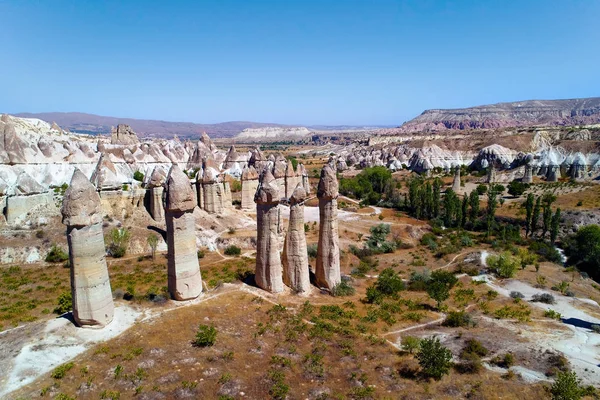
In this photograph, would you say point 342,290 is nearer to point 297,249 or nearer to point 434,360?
point 297,249

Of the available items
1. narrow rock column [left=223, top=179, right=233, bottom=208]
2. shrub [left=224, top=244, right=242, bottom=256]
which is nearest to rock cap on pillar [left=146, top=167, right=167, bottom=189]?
narrow rock column [left=223, top=179, right=233, bottom=208]

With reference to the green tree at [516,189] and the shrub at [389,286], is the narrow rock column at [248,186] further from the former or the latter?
the green tree at [516,189]

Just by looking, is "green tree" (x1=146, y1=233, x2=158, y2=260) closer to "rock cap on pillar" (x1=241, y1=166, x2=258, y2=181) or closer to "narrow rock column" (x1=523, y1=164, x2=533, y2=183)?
"rock cap on pillar" (x1=241, y1=166, x2=258, y2=181)

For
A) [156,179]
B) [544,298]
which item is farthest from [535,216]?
[156,179]

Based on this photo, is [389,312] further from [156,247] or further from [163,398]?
[156,247]

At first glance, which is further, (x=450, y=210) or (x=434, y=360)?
(x=450, y=210)

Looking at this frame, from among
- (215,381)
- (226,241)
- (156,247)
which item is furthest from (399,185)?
(215,381)

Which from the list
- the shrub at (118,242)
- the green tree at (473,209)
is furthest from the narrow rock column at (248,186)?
the green tree at (473,209)
